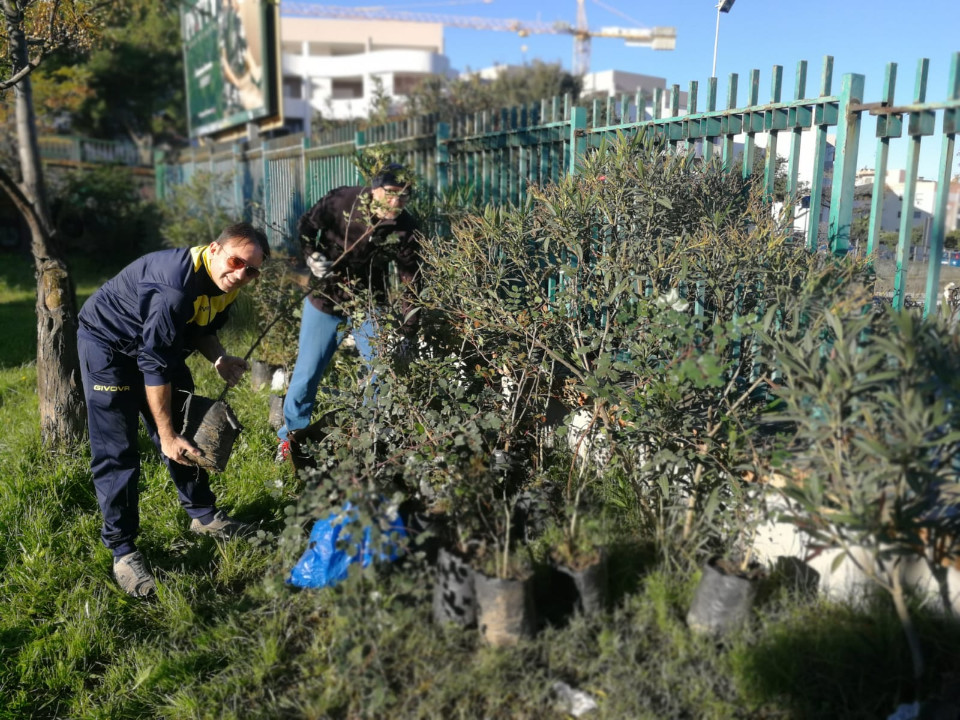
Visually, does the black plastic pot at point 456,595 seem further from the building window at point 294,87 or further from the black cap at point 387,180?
the building window at point 294,87

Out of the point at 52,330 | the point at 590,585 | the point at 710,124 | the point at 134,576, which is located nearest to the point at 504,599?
the point at 590,585

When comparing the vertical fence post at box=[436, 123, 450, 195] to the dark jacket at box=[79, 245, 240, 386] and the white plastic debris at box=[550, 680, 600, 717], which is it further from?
the white plastic debris at box=[550, 680, 600, 717]

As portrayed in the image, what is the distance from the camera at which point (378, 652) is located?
2502 millimetres

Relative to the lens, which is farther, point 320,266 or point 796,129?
point 320,266

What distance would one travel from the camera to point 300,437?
4.39 meters

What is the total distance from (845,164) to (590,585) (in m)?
2.13

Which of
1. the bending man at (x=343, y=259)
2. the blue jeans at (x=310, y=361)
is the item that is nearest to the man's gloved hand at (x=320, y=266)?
the bending man at (x=343, y=259)

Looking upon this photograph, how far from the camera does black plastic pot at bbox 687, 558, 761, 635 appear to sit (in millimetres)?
2568

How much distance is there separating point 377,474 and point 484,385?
1026 millimetres

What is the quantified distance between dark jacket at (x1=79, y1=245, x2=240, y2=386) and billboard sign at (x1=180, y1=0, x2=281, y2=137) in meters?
8.46

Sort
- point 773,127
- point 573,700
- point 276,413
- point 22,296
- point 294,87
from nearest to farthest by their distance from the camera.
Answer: point 573,700
point 773,127
point 276,413
point 22,296
point 294,87

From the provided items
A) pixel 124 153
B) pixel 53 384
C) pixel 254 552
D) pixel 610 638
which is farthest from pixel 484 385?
pixel 124 153

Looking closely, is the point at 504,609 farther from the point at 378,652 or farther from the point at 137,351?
the point at 137,351

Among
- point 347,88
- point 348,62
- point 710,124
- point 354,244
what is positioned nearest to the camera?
point 710,124
